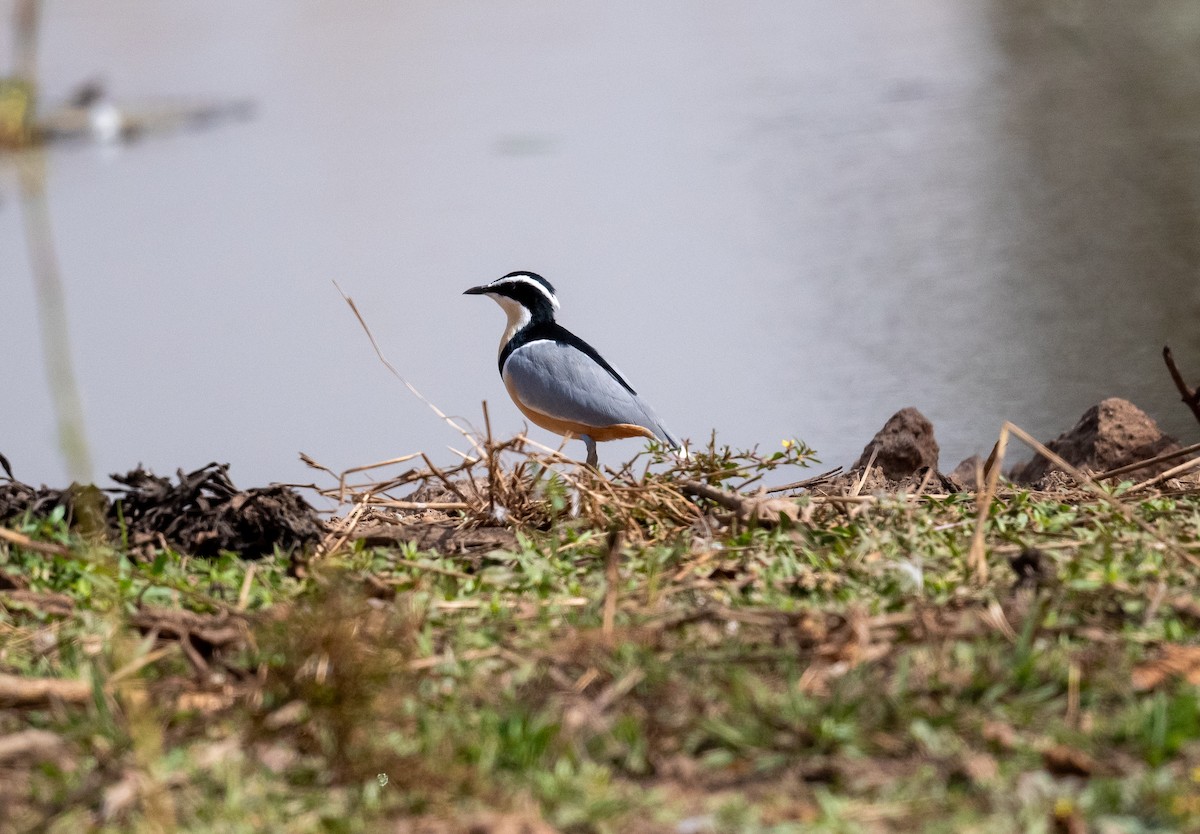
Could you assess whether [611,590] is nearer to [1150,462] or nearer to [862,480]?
[862,480]

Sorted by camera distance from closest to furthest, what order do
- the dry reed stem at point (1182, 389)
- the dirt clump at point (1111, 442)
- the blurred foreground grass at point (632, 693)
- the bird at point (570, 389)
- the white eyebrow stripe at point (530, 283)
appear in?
the blurred foreground grass at point (632, 693), the dry reed stem at point (1182, 389), the dirt clump at point (1111, 442), the bird at point (570, 389), the white eyebrow stripe at point (530, 283)

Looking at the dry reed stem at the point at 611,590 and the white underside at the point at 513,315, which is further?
the white underside at the point at 513,315

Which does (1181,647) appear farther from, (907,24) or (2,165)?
(907,24)

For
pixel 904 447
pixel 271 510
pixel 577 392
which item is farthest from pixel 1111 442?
pixel 271 510

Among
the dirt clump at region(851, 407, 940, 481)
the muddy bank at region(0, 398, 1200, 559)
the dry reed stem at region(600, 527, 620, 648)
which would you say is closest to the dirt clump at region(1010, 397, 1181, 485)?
the muddy bank at region(0, 398, 1200, 559)

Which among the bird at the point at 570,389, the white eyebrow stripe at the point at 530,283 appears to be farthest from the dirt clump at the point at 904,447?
the white eyebrow stripe at the point at 530,283

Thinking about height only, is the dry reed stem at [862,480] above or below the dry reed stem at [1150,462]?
above

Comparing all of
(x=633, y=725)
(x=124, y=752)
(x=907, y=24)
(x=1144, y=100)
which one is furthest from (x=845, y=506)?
(x=907, y=24)

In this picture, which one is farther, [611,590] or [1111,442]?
[1111,442]

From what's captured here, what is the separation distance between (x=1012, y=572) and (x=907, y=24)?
10955mm

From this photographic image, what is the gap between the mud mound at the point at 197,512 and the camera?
11.0 feet

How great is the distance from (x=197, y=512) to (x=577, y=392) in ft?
5.55

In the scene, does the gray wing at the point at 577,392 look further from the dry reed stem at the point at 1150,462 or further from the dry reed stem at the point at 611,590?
the dry reed stem at the point at 611,590

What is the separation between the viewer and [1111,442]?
4.18 m
